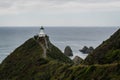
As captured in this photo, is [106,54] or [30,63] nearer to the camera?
[106,54]

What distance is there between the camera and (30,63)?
9506 cm

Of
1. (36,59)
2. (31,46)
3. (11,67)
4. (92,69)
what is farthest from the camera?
(31,46)

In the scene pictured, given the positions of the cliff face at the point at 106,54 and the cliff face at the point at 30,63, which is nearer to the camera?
the cliff face at the point at 106,54

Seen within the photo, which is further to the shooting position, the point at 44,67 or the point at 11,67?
the point at 11,67

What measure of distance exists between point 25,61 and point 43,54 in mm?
6287

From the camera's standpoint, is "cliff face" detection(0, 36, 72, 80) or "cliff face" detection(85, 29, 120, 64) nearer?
"cliff face" detection(85, 29, 120, 64)

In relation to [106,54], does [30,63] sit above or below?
below

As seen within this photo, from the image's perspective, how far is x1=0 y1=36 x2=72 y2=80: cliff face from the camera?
83.6 m

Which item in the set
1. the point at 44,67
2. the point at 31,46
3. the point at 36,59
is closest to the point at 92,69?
the point at 44,67

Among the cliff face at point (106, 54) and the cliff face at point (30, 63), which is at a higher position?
the cliff face at point (106, 54)

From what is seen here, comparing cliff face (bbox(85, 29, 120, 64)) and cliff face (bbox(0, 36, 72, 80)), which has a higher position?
cliff face (bbox(85, 29, 120, 64))

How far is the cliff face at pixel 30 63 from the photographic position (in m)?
83.6

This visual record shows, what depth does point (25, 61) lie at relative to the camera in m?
99.7

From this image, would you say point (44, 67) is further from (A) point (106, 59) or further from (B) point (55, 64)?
(A) point (106, 59)
